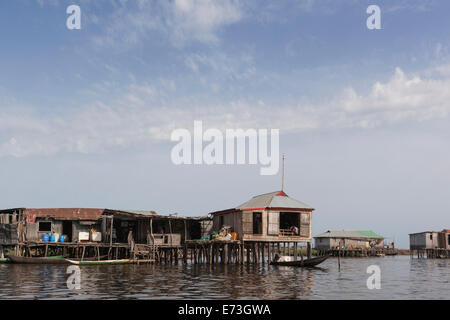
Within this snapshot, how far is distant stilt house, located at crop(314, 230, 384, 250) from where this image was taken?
8544 cm

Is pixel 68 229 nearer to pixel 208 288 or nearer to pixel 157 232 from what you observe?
pixel 157 232

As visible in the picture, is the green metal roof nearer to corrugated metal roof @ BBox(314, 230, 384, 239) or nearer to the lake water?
Result: corrugated metal roof @ BBox(314, 230, 384, 239)

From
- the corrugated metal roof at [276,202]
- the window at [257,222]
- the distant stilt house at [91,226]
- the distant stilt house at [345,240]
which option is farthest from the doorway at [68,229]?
the distant stilt house at [345,240]

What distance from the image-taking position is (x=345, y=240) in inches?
3366

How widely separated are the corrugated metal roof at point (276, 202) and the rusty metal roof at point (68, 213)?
1601 cm

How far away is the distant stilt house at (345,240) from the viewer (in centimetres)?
8544

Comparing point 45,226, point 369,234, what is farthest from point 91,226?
point 369,234

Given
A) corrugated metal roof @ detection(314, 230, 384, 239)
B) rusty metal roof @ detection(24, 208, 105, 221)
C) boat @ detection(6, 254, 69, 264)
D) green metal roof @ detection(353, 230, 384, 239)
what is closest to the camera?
boat @ detection(6, 254, 69, 264)

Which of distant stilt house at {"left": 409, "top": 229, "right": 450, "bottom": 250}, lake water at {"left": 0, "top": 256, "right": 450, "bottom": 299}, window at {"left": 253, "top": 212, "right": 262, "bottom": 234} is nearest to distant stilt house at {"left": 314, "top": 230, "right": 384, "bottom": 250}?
distant stilt house at {"left": 409, "top": 229, "right": 450, "bottom": 250}

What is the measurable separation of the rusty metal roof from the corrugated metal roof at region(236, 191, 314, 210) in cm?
1601

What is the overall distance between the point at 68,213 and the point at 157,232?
968 centimetres

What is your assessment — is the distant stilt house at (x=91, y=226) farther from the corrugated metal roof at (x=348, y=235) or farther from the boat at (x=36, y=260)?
the corrugated metal roof at (x=348, y=235)
